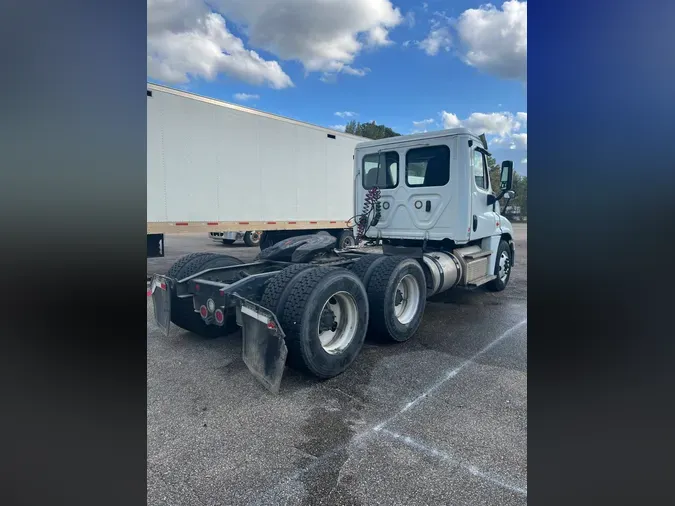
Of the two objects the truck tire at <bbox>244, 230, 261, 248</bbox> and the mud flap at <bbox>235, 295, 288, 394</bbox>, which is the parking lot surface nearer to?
the mud flap at <bbox>235, 295, 288, 394</bbox>

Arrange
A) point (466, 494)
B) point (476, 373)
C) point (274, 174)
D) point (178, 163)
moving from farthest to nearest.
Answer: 1. point (274, 174)
2. point (178, 163)
3. point (476, 373)
4. point (466, 494)

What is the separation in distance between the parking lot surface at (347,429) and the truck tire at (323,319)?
9.2 inches

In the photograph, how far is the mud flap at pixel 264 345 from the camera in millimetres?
3234

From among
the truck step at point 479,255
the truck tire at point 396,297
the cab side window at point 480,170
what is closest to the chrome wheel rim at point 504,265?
the truck step at point 479,255

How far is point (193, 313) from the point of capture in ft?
15.3

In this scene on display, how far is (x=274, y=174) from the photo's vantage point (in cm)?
1096

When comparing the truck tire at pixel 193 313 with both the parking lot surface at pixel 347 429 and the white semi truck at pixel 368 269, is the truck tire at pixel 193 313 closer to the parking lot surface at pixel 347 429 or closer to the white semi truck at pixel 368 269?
the white semi truck at pixel 368 269

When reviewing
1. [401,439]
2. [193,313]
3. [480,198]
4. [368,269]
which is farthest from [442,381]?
[480,198]

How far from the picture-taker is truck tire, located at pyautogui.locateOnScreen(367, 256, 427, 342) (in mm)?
4570

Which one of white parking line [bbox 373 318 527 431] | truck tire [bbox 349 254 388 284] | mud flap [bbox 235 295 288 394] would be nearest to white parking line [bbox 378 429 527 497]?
white parking line [bbox 373 318 527 431]
